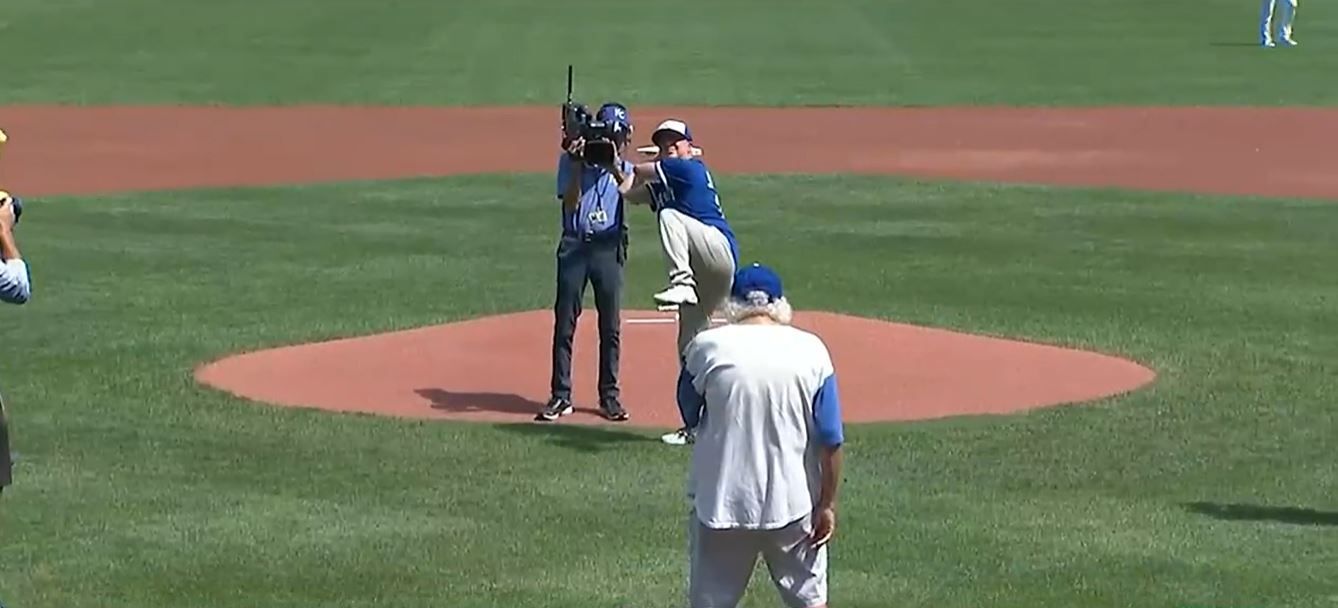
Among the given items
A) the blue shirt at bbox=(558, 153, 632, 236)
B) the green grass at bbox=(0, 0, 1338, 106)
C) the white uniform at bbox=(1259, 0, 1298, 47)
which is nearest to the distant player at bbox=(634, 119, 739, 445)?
the blue shirt at bbox=(558, 153, 632, 236)

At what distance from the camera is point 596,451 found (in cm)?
1315

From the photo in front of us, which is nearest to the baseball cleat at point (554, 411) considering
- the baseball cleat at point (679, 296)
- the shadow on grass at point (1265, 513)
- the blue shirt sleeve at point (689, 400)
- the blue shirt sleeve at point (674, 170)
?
the baseball cleat at point (679, 296)

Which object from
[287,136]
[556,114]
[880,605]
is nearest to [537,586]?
[880,605]

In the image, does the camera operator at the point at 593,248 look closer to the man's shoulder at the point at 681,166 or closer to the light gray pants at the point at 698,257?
the man's shoulder at the point at 681,166

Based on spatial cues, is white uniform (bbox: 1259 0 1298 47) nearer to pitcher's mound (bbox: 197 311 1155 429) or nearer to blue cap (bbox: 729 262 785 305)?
pitcher's mound (bbox: 197 311 1155 429)

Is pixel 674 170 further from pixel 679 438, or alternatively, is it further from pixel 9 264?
pixel 9 264

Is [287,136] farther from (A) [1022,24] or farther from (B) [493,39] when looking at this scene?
(A) [1022,24]

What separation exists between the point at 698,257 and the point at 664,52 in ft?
104

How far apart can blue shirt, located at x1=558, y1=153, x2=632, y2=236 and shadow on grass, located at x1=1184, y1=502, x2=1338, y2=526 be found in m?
3.81

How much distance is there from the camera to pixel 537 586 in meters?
10.2

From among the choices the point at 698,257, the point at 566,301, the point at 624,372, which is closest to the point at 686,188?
the point at 698,257

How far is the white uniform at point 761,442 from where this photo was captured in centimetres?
782

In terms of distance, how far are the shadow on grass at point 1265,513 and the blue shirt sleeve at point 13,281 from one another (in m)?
6.12

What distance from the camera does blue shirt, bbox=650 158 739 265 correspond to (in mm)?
12523
